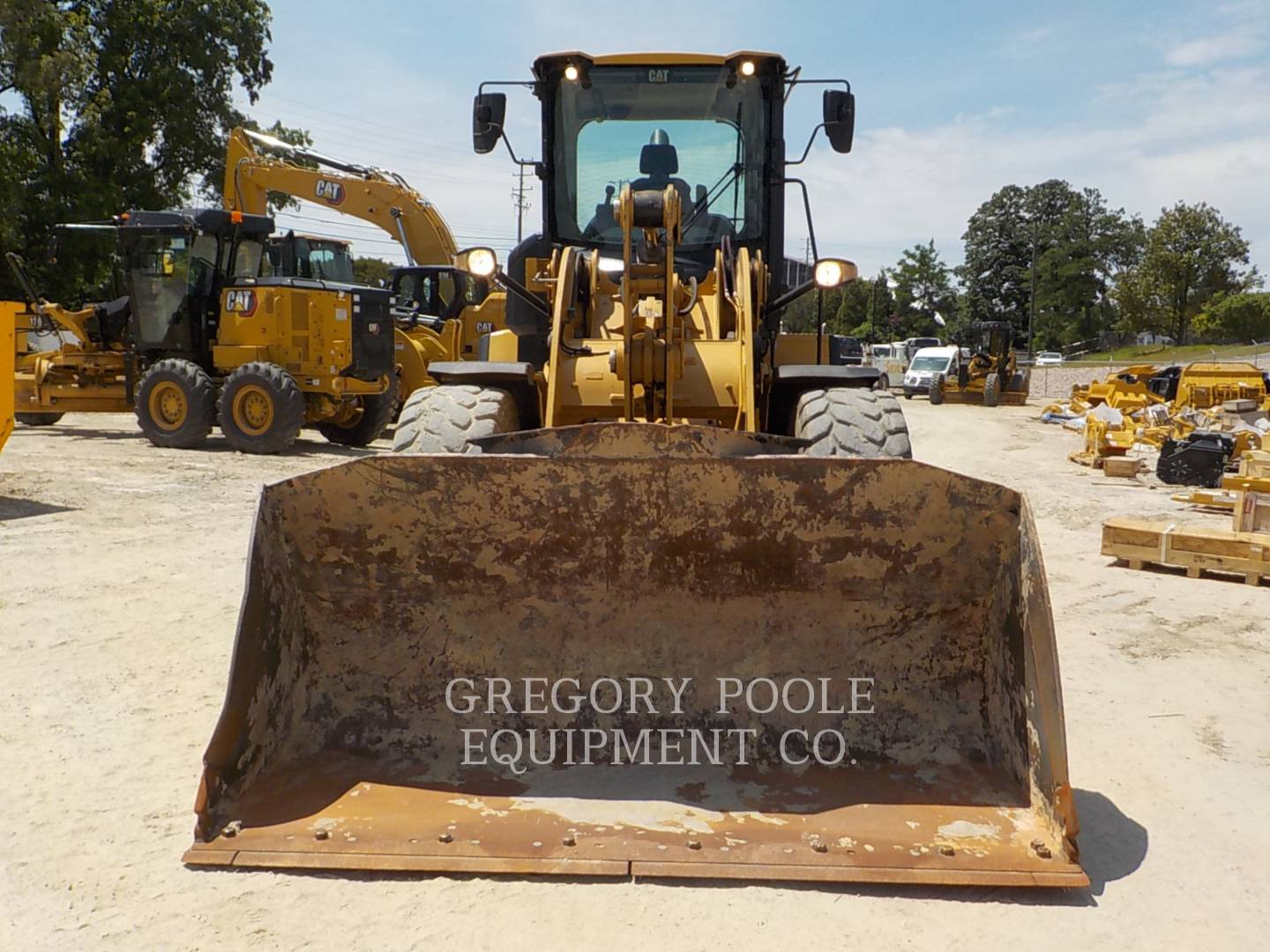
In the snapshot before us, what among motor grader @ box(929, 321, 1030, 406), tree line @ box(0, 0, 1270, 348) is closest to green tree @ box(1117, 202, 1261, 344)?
motor grader @ box(929, 321, 1030, 406)

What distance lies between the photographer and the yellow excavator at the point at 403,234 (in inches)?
550

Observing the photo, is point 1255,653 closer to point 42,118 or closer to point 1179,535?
point 1179,535

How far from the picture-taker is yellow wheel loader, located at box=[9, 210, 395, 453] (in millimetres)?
11734

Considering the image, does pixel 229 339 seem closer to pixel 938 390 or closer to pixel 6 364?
pixel 6 364

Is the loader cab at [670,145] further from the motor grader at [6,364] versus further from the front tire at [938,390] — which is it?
the front tire at [938,390]

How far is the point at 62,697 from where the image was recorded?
3863mm

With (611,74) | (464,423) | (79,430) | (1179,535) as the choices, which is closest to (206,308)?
(79,430)

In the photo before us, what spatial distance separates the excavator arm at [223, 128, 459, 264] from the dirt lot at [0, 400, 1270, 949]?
8.81 metres

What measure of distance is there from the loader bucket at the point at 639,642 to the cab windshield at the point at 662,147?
6.94 ft

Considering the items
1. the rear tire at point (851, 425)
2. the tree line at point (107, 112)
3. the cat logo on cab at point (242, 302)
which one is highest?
the tree line at point (107, 112)

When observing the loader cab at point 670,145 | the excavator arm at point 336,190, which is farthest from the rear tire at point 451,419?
the excavator arm at point 336,190

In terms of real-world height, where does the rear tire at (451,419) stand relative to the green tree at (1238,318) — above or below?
below

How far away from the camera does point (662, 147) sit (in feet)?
16.6

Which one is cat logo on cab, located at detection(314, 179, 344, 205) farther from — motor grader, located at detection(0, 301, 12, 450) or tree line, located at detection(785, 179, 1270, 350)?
tree line, located at detection(785, 179, 1270, 350)
